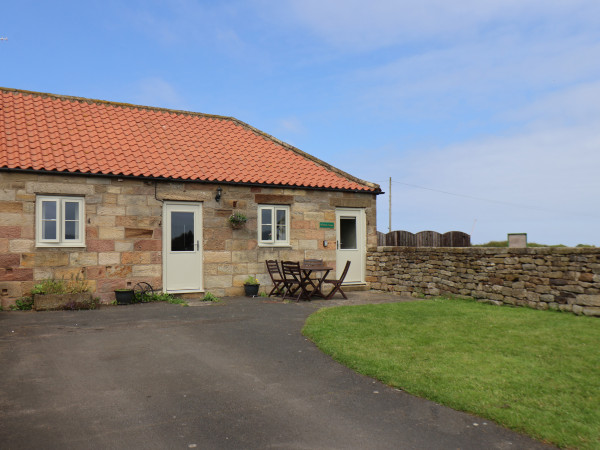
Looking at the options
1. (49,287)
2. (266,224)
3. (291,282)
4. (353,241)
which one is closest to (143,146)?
(266,224)

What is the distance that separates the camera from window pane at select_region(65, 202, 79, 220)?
1076cm

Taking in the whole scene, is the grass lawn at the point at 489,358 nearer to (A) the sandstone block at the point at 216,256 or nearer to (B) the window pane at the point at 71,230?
(A) the sandstone block at the point at 216,256

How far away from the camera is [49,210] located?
10562 millimetres

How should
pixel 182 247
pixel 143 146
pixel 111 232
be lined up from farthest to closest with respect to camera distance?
pixel 143 146
pixel 182 247
pixel 111 232

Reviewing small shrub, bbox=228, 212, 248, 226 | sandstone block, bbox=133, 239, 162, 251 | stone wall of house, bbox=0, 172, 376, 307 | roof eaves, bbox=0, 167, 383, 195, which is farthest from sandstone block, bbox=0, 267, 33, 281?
small shrub, bbox=228, 212, 248, 226

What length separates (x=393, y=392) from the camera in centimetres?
474

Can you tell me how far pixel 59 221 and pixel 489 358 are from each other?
9.30m

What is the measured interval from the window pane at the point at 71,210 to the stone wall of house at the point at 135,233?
244mm

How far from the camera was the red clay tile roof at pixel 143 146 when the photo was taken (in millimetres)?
11180

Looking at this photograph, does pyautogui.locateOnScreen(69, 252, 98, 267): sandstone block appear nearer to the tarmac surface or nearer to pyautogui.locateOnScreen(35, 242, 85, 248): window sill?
pyautogui.locateOnScreen(35, 242, 85, 248): window sill

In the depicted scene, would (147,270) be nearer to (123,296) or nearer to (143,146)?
(123,296)

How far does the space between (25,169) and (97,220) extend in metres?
1.82

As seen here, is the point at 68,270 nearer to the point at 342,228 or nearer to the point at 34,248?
the point at 34,248

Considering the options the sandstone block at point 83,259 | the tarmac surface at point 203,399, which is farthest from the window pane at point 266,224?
the tarmac surface at point 203,399
